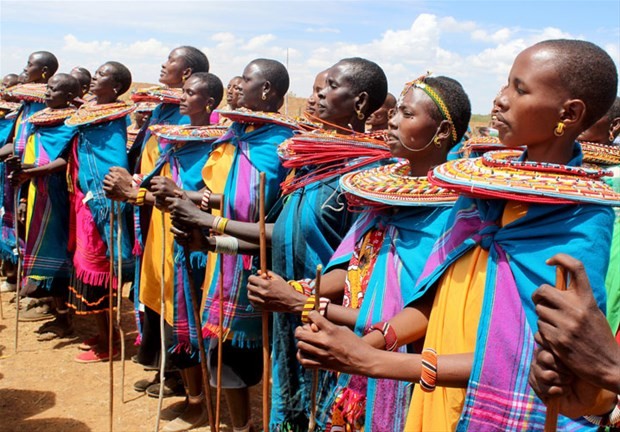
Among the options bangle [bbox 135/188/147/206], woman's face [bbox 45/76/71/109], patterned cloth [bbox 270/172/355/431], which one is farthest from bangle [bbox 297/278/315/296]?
woman's face [bbox 45/76/71/109]

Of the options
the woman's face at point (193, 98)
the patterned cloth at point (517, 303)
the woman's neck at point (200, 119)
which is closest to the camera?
the patterned cloth at point (517, 303)

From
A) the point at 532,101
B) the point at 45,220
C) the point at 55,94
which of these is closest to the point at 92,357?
the point at 45,220

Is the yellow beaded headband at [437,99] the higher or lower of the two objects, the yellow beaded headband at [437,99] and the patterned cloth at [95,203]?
the higher

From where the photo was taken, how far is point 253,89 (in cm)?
441

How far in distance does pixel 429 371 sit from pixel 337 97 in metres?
1.92

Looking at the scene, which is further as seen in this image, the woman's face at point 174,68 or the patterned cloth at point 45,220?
the patterned cloth at point 45,220

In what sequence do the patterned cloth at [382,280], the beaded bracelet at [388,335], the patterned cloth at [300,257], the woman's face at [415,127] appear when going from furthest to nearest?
the patterned cloth at [300,257], the woman's face at [415,127], the patterned cloth at [382,280], the beaded bracelet at [388,335]

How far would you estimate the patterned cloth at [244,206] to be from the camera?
159 inches

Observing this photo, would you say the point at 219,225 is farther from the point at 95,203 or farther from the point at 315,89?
the point at 95,203

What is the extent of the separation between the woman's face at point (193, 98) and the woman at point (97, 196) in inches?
46.0

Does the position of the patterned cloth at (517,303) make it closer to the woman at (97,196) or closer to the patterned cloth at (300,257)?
the patterned cloth at (300,257)

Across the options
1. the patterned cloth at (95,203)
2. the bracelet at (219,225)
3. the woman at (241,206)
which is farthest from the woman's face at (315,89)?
the patterned cloth at (95,203)

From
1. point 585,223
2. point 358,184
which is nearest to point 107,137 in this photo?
point 358,184

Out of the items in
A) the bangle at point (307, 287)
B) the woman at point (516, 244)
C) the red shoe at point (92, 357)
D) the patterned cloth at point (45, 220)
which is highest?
the woman at point (516, 244)
